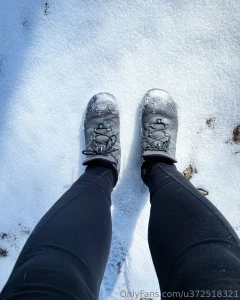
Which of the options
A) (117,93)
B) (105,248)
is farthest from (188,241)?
(117,93)

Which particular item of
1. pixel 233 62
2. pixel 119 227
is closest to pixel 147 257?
pixel 119 227

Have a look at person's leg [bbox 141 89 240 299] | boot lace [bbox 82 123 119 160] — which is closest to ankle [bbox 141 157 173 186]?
person's leg [bbox 141 89 240 299]

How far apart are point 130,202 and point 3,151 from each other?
54cm

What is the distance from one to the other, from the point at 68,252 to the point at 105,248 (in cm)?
13

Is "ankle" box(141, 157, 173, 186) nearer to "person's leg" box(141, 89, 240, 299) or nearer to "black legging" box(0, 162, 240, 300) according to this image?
"person's leg" box(141, 89, 240, 299)

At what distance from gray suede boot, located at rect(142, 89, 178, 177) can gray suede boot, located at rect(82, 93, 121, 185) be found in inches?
4.2

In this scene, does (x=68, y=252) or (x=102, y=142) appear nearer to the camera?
(x=68, y=252)

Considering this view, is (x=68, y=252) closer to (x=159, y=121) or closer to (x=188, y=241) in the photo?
(x=188, y=241)

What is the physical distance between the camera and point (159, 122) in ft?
3.64

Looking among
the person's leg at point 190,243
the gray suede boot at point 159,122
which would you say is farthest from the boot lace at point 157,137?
the person's leg at point 190,243

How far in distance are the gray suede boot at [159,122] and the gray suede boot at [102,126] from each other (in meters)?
0.11

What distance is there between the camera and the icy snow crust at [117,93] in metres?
1.07

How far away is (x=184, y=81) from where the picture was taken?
1090 millimetres

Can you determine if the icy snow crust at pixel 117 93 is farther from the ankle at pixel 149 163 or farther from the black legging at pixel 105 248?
the black legging at pixel 105 248
